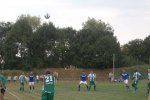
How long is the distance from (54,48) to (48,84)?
70.1 meters

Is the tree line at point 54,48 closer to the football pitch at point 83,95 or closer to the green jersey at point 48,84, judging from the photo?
the football pitch at point 83,95

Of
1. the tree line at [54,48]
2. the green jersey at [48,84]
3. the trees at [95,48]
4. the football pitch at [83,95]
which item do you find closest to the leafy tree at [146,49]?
the tree line at [54,48]

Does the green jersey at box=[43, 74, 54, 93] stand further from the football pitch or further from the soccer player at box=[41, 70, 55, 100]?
the football pitch

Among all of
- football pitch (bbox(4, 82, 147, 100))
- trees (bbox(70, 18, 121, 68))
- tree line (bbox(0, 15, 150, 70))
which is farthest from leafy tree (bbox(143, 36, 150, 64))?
football pitch (bbox(4, 82, 147, 100))

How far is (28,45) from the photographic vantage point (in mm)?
87562

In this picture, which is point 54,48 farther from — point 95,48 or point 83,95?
point 83,95

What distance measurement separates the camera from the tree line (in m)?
86.2

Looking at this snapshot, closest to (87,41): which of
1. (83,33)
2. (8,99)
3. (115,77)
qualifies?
(83,33)

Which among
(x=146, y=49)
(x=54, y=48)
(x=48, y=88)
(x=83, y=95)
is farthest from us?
(x=146, y=49)

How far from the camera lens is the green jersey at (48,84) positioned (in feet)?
62.8

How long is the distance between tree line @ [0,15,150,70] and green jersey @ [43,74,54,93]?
214 ft

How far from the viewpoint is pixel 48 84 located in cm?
1917

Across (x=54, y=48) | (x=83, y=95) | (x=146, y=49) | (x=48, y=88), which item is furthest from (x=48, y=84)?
(x=146, y=49)

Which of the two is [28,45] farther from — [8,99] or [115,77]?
[8,99]
